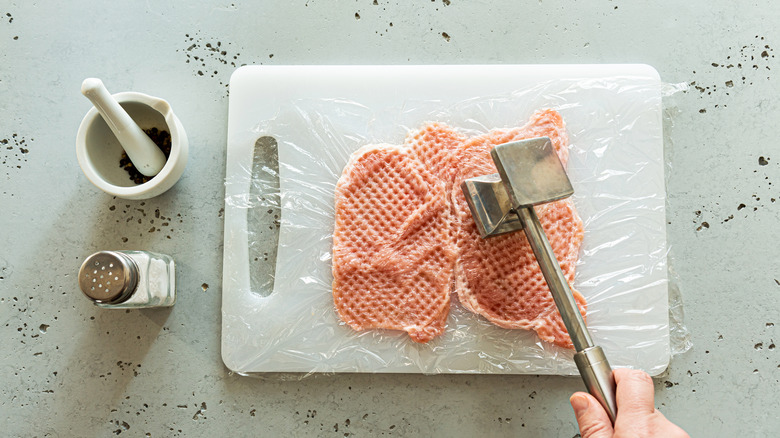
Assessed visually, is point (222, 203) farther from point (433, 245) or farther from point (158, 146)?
point (433, 245)

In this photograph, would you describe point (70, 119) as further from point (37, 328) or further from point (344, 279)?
point (344, 279)

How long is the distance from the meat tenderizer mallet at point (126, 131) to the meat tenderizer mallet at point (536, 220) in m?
0.60

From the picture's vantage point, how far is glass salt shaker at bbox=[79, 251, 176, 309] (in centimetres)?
91

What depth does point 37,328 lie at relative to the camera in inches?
42.2

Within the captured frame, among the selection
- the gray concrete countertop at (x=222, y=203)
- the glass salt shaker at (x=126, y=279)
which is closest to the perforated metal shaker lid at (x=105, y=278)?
the glass salt shaker at (x=126, y=279)

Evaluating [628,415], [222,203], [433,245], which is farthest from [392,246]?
[628,415]

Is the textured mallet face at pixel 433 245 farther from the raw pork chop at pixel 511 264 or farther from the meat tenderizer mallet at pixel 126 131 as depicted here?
the meat tenderizer mallet at pixel 126 131

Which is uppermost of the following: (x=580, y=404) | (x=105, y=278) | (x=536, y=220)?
(x=536, y=220)

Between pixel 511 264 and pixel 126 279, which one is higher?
pixel 511 264

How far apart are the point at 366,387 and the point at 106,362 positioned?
52 centimetres

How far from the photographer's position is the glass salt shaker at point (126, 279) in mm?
906

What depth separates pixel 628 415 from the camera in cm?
84

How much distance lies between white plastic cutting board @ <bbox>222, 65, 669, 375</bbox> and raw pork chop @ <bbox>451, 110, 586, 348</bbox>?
0.04m

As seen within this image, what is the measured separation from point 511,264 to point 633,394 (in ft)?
0.93
